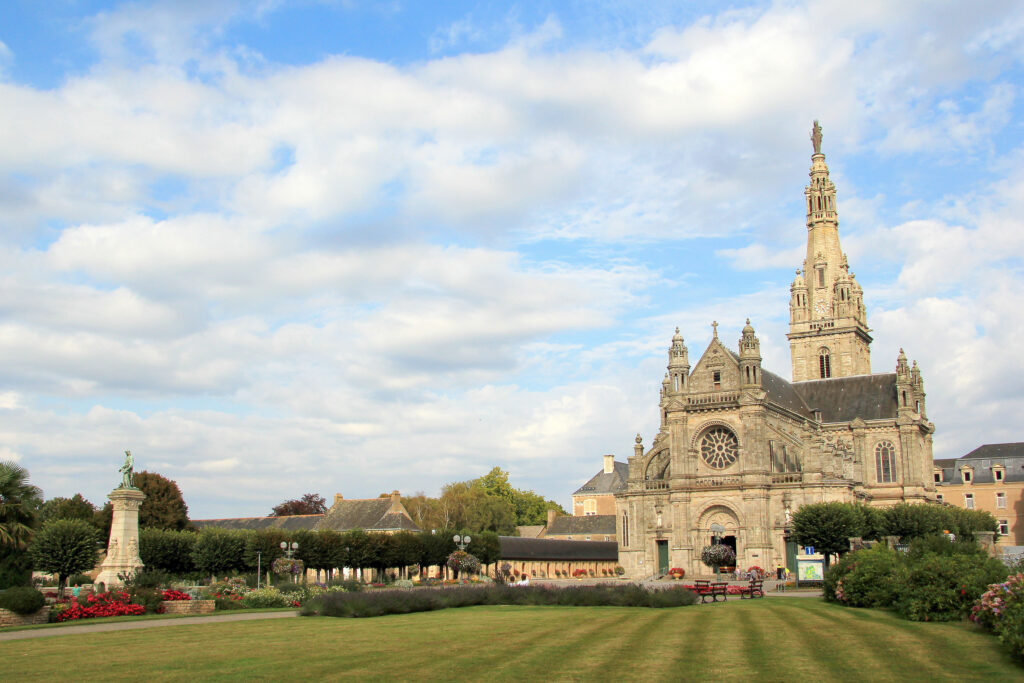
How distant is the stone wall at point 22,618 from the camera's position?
26.8 metres

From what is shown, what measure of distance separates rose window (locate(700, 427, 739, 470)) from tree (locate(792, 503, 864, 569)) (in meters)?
11.5

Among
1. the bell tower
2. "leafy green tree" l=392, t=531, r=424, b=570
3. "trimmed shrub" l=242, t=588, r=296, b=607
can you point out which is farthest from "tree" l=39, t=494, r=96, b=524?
the bell tower

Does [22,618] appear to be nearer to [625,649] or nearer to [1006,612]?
[625,649]

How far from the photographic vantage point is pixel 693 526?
210 feet

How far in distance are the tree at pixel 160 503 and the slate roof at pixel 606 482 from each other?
6134 centimetres

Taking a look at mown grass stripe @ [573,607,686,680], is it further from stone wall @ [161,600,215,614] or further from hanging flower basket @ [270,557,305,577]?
hanging flower basket @ [270,557,305,577]

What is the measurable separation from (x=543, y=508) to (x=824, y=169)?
59.5 m

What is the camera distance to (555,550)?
279 feet

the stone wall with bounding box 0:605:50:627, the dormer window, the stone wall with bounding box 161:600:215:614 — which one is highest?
the dormer window

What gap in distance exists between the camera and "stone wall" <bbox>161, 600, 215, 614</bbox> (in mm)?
31875

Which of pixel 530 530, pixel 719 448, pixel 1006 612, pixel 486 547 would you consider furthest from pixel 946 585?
pixel 530 530

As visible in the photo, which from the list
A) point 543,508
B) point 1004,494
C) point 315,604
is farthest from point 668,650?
point 543,508

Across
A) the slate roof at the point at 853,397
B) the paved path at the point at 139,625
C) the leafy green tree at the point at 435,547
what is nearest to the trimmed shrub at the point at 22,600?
the paved path at the point at 139,625

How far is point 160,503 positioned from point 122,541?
121 ft
